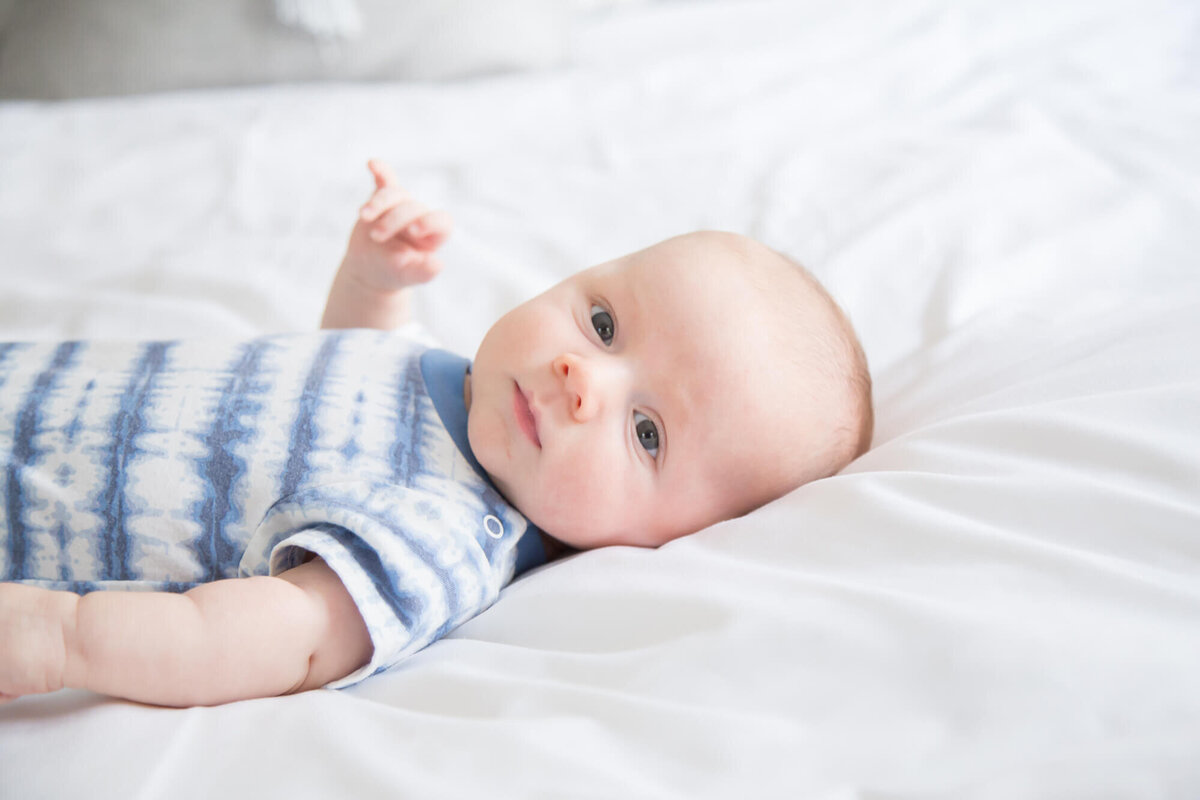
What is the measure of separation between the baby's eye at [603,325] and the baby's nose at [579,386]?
90mm

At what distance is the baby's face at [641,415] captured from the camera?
0.93 metres

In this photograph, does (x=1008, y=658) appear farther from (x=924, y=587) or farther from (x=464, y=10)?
(x=464, y=10)

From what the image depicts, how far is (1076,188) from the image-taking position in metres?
1.47

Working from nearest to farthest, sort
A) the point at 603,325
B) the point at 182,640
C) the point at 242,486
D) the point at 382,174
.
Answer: the point at 182,640, the point at 242,486, the point at 603,325, the point at 382,174

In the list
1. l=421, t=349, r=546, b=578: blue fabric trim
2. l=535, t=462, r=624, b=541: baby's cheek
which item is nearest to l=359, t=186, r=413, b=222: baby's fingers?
l=421, t=349, r=546, b=578: blue fabric trim

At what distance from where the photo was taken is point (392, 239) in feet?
3.84

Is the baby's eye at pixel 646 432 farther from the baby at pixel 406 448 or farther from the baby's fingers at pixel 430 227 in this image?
the baby's fingers at pixel 430 227

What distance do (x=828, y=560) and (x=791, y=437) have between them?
0.71 feet

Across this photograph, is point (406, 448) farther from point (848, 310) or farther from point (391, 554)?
point (848, 310)

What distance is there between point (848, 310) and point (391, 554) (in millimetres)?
788

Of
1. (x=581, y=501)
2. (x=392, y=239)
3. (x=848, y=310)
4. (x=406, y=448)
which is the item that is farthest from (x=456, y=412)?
(x=848, y=310)

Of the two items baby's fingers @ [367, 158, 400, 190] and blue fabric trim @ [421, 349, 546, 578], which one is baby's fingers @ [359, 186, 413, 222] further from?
blue fabric trim @ [421, 349, 546, 578]

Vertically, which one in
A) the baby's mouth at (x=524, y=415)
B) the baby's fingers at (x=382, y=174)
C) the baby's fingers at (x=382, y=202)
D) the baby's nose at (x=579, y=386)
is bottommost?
the baby's mouth at (x=524, y=415)

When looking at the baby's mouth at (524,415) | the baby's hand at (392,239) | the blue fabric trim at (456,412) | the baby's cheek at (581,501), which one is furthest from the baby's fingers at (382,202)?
the baby's cheek at (581,501)
